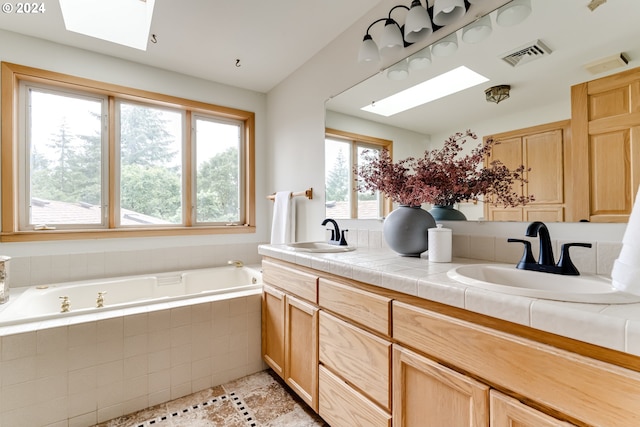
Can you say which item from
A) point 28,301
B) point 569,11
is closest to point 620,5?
point 569,11

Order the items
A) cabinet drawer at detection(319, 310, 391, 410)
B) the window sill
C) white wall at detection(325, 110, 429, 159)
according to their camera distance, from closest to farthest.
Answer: cabinet drawer at detection(319, 310, 391, 410) < white wall at detection(325, 110, 429, 159) < the window sill

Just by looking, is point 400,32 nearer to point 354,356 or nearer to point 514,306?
point 514,306

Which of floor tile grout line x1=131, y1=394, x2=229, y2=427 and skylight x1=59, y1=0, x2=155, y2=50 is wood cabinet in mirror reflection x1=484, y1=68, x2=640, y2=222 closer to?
floor tile grout line x1=131, y1=394, x2=229, y2=427

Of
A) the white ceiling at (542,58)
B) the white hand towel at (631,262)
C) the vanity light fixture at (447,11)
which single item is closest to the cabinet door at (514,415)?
the white hand towel at (631,262)

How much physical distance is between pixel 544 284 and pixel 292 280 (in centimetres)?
114

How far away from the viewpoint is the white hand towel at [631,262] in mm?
726

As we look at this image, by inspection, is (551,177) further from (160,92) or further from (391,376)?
(160,92)

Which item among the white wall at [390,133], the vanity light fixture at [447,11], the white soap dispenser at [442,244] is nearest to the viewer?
the white soap dispenser at [442,244]

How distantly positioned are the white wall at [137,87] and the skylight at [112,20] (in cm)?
30

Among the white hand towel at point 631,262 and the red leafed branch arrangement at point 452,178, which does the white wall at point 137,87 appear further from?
the white hand towel at point 631,262

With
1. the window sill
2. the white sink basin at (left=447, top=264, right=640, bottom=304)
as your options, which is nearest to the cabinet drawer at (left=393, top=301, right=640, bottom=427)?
the white sink basin at (left=447, top=264, right=640, bottom=304)

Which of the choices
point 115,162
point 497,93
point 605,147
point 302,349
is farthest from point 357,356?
point 115,162

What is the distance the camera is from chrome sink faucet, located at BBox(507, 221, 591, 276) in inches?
38.5

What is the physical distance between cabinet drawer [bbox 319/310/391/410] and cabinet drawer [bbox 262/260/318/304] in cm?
13
